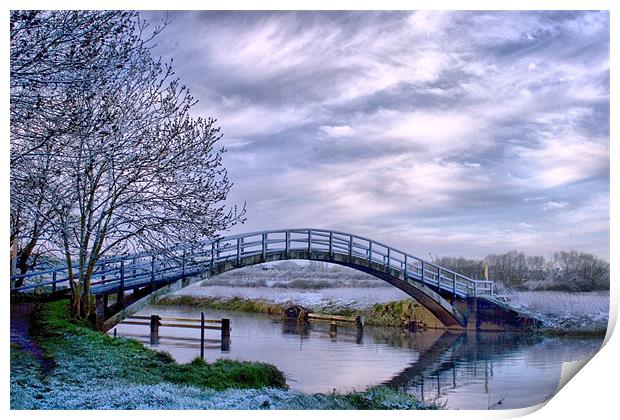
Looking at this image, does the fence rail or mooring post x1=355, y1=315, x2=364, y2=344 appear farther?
mooring post x1=355, y1=315, x2=364, y2=344

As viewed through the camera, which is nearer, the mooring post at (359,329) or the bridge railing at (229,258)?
the bridge railing at (229,258)

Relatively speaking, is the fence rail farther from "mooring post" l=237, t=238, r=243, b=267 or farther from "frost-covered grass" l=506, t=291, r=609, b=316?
"frost-covered grass" l=506, t=291, r=609, b=316

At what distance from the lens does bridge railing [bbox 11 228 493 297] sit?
9.05 meters

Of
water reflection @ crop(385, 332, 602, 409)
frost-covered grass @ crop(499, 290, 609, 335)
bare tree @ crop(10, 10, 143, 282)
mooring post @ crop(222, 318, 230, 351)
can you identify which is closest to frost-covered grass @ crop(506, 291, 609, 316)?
frost-covered grass @ crop(499, 290, 609, 335)

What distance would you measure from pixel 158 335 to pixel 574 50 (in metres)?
5.60

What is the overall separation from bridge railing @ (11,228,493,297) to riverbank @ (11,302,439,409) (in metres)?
0.70

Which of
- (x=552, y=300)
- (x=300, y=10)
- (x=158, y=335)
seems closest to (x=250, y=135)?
(x=300, y=10)

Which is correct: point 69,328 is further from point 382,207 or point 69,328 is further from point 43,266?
point 382,207

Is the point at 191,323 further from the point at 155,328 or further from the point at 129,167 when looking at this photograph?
the point at 129,167

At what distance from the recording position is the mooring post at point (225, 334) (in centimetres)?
892

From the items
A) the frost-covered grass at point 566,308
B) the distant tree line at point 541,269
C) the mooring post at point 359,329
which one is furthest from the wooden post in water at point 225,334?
the frost-covered grass at point 566,308

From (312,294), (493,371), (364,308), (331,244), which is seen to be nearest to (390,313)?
(364,308)

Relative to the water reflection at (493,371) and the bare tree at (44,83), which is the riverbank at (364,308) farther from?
the bare tree at (44,83)

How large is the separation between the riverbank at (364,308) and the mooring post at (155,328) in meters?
0.20
